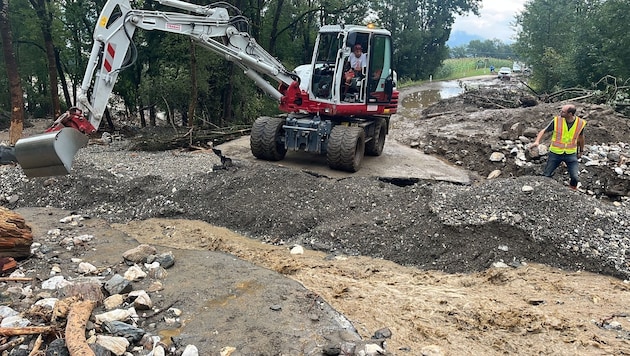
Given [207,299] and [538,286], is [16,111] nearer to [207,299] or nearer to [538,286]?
Result: [207,299]

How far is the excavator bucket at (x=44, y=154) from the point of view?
5559mm

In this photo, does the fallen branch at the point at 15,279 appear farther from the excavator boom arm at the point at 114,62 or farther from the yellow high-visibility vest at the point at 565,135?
the yellow high-visibility vest at the point at 565,135

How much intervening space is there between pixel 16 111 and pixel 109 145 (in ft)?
7.35

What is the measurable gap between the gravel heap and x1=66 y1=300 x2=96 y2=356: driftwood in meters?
3.12

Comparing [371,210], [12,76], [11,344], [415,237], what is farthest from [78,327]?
[12,76]

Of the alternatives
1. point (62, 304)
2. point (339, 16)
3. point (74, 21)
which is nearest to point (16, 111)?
point (74, 21)

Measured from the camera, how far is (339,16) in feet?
73.9

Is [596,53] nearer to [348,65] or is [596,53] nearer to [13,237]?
[348,65]

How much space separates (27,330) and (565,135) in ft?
23.7

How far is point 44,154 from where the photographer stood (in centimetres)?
558

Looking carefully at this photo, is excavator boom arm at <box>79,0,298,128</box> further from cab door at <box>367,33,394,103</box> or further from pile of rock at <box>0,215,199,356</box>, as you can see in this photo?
pile of rock at <box>0,215,199,356</box>

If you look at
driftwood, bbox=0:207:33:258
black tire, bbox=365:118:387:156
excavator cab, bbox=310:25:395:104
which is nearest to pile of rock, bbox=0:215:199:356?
driftwood, bbox=0:207:33:258

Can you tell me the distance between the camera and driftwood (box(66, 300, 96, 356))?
2.93m

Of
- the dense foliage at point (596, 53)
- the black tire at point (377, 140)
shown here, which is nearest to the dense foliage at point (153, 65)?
the black tire at point (377, 140)
